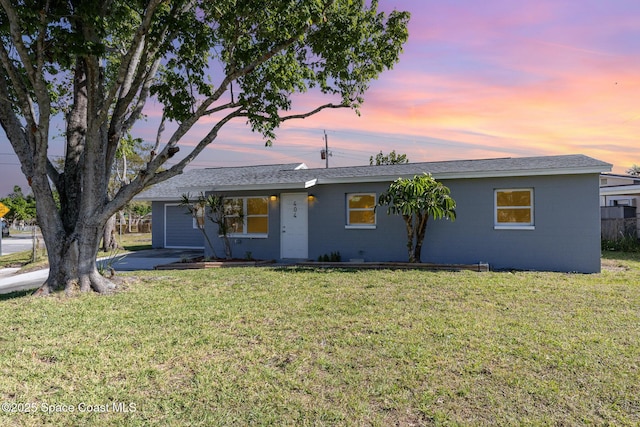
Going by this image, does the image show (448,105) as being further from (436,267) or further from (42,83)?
(42,83)

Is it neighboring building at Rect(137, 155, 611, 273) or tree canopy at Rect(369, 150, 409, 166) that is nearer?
neighboring building at Rect(137, 155, 611, 273)

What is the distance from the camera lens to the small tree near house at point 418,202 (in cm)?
1039

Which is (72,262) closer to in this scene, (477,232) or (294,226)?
(294,226)

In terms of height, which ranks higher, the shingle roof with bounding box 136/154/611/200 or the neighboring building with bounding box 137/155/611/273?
the shingle roof with bounding box 136/154/611/200

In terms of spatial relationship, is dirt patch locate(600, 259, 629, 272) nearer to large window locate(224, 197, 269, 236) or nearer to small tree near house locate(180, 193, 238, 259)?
large window locate(224, 197, 269, 236)

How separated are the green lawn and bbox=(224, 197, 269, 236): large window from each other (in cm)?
635

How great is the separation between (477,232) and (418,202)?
2156mm

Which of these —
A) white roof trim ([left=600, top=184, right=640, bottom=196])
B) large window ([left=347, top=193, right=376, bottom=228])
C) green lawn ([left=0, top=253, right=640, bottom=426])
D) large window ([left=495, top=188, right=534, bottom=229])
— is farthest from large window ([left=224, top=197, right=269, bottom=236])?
white roof trim ([left=600, top=184, right=640, bottom=196])

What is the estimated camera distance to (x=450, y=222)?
11.4 metres

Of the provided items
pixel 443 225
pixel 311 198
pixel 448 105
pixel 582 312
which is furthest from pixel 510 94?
pixel 582 312

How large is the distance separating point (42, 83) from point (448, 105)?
10.8 m

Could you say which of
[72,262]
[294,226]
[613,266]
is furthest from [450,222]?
[72,262]

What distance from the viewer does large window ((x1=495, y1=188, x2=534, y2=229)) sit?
10.8 m

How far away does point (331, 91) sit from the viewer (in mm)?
9867
